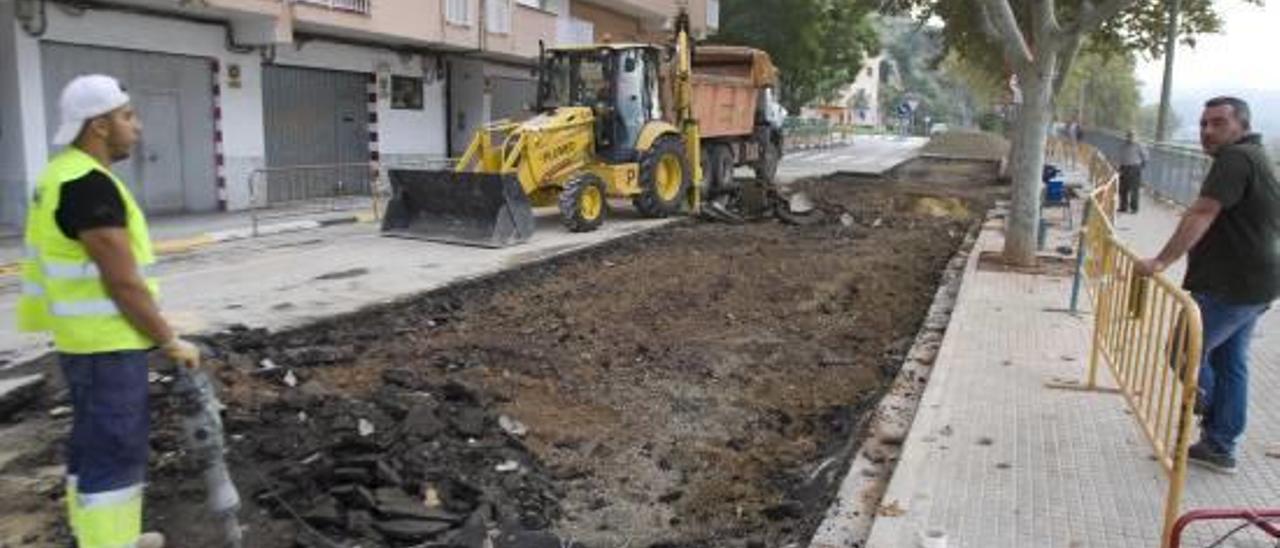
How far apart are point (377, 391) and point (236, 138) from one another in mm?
13060

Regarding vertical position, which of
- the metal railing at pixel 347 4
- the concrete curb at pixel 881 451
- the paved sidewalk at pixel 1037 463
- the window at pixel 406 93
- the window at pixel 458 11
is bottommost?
the concrete curb at pixel 881 451

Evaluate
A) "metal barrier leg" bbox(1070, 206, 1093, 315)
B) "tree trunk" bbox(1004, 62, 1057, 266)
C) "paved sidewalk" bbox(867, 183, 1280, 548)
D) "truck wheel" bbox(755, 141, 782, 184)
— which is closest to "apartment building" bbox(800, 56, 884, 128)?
"truck wheel" bbox(755, 141, 782, 184)

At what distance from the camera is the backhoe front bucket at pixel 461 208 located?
13.6 m

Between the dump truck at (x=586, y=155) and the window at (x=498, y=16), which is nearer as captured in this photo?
the dump truck at (x=586, y=155)

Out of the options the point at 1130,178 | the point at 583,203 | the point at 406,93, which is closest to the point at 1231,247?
the point at 583,203

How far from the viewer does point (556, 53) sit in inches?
631

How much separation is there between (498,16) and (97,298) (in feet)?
68.3

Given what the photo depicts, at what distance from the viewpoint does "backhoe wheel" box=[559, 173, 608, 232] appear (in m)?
14.8

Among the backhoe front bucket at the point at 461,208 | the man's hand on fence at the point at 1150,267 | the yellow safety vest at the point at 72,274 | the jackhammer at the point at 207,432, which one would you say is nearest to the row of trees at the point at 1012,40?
the backhoe front bucket at the point at 461,208

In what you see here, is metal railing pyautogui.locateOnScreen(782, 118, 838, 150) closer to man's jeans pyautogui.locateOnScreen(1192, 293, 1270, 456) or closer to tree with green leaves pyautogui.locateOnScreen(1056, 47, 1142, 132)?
tree with green leaves pyautogui.locateOnScreen(1056, 47, 1142, 132)

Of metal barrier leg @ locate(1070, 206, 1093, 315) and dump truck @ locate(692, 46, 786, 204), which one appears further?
dump truck @ locate(692, 46, 786, 204)

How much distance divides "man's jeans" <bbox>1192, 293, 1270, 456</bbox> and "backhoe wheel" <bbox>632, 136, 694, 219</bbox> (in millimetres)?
11135

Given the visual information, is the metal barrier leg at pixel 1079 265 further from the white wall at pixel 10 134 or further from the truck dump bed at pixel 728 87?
the white wall at pixel 10 134

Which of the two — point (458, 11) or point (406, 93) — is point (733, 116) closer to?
point (458, 11)
